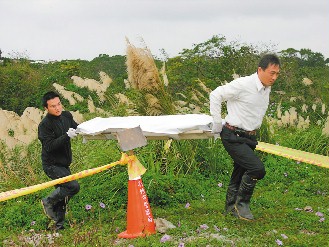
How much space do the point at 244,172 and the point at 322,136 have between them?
14.0ft

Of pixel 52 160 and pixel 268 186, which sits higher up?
pixel 52 160

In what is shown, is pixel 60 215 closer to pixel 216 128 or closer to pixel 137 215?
pixel 137 215

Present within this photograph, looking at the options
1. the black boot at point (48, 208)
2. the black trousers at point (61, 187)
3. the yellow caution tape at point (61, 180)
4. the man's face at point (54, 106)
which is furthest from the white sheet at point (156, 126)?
the black boot at point (48, 208)

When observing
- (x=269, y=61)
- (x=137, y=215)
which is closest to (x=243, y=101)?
(x=269, y=61)

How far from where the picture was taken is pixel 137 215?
559 cm

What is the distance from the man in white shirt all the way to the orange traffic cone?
0.94 metres

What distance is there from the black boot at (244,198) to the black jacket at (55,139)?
1.80 metres

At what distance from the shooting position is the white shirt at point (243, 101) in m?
5.77

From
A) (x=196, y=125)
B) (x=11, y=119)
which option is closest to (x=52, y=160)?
(x=196, y=125)

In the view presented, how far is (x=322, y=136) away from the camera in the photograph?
10125mm

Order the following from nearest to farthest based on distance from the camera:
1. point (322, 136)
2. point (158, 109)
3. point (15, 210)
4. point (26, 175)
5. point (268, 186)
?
point (15, 210) < point (26, 175) < point (268, 186) < point (158, 109) < point (322, 136)

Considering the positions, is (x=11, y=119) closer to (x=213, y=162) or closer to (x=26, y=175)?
(x=26, y=175)

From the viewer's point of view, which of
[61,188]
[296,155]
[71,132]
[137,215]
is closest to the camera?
[137,215]

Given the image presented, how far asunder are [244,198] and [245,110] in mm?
936
